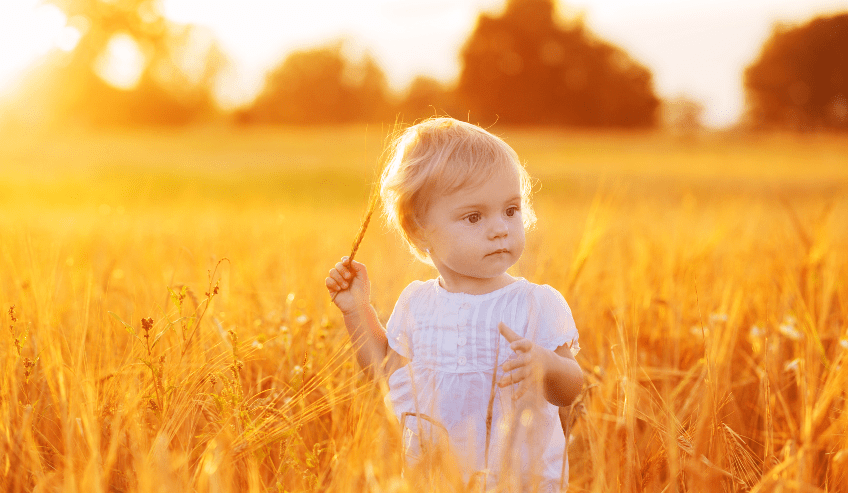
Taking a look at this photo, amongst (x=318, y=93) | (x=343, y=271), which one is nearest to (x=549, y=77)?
(x=318, y=93)

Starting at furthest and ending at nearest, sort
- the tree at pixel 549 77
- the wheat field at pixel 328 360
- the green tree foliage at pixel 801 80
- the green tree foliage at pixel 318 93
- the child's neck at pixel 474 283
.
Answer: the green tree foliage at pixel 318 93
the tree at pixel 549 77
the green tree foliage at pixel 801 80
the child's neck at pixel 474 283
the wheat field at pixel 328 360

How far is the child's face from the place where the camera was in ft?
5.04

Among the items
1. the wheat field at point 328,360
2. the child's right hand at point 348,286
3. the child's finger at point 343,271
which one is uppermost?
the child's finger at point 343,271

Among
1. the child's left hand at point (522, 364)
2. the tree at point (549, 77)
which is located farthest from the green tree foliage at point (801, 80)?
the child's left hand at point (522, 364)

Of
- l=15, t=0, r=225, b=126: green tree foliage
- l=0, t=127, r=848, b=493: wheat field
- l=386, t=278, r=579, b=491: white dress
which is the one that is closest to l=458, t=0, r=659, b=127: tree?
l=15, t=0, r=225, b=126: green tree foliage

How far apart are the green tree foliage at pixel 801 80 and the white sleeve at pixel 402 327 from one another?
35386mm

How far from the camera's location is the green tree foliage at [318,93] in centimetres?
5084

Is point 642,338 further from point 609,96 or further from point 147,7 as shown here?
point 609,96

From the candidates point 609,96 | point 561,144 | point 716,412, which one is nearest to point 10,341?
point 716,412

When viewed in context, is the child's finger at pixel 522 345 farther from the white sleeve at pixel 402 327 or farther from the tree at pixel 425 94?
the tree at pixel 425 94

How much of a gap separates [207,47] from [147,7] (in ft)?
25.3

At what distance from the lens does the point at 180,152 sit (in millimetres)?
20703

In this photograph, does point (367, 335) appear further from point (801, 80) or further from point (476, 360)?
point (801, 80)

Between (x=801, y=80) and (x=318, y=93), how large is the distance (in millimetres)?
32977
